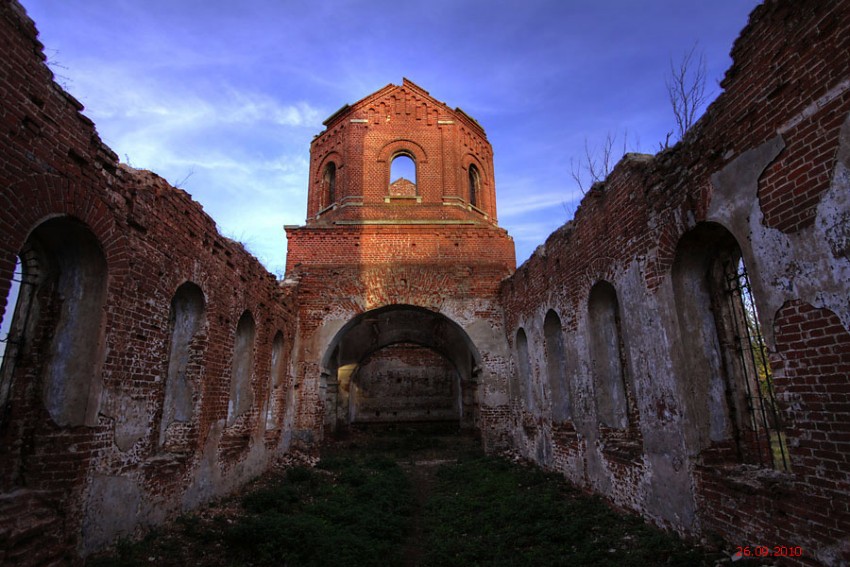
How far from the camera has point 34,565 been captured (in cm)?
377

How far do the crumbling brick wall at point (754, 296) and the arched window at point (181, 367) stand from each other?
6095 millimetres

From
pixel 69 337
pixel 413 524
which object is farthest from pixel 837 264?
pixel 69 337

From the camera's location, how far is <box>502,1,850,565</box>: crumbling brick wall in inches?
134

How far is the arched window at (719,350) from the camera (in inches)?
193

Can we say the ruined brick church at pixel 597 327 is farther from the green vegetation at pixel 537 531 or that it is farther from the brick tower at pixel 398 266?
the brick tower at pixel 398 266

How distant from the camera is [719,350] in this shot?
5.11 metres

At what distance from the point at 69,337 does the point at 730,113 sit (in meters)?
6.79

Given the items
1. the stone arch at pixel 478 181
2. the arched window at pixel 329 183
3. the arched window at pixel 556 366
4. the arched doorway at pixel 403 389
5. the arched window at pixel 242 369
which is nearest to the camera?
the arched window at pixel 242 369

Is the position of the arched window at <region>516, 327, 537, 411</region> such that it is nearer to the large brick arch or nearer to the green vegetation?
the green vegetation

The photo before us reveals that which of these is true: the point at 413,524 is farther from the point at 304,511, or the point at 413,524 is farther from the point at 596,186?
the point at 596,186

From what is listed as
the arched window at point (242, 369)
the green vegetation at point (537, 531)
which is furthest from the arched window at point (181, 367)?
the green vegetation at point (537, 531)

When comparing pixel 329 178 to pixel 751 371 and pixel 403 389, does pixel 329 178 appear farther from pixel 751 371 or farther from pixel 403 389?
pixel 751 371

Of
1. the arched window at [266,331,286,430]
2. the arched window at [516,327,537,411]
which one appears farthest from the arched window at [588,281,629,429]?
the arched window at [266,331,286,430]

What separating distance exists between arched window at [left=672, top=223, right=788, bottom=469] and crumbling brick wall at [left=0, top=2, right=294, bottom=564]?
241 inches
